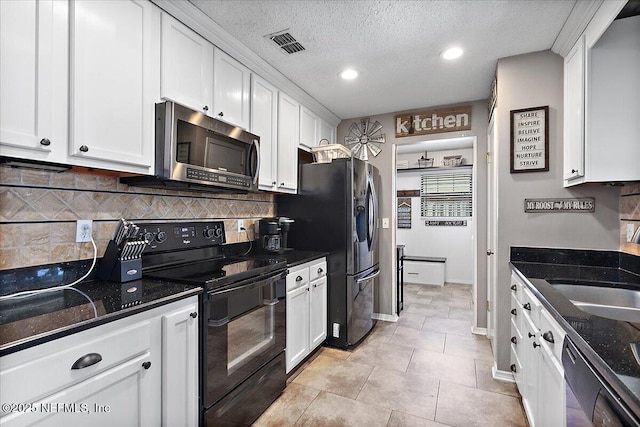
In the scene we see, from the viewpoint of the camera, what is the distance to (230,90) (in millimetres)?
2199

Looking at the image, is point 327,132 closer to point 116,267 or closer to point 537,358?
point 116,267

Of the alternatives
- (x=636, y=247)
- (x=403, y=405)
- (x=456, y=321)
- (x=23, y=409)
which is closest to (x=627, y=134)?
(x=636, y=247)

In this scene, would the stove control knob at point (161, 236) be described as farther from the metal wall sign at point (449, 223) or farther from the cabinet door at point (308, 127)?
the metal wall sign at point (449, 223)

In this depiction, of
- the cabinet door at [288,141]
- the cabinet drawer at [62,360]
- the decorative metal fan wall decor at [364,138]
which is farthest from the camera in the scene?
the decorative metal fan wall decor at [364,138]

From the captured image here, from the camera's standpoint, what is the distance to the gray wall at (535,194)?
2.10 metres

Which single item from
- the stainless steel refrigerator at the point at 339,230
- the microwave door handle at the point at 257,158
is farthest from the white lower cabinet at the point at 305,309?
the microwave door handle at the point at 257,158

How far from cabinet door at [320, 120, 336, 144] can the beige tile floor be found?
2.26m

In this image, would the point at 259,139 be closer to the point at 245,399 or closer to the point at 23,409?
the point at 245,399

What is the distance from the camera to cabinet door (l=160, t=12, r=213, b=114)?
174cm

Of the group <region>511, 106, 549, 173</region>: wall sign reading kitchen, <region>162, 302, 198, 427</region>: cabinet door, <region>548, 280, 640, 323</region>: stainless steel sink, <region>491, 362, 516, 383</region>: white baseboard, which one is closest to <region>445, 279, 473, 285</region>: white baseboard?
<region>491, 362, 516, 383</region>: white baseboard

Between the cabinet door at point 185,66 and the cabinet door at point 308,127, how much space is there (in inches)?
48.2

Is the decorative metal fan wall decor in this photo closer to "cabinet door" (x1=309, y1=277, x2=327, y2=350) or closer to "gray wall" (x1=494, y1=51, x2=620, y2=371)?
"gray wall" (x1=494, y1=51, x2=620, y2=371)

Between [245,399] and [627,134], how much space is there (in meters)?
2.61

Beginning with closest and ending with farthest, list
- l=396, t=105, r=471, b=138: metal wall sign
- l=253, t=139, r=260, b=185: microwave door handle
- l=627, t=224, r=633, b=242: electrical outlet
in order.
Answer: l=627, t=224, r=633, b=242: electrical outlet, l=253, t=139, r=260, b=185: microwave door handle, l=396, t=105, r=471, b=138: metal wall sign
